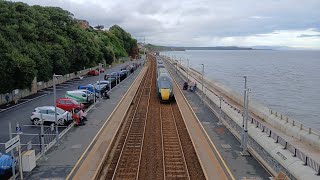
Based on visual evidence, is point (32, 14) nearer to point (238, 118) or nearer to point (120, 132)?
point (120, 132)

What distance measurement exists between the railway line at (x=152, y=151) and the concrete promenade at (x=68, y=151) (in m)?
1.89

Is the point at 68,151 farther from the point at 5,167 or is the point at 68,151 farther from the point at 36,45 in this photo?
the point at 36,45

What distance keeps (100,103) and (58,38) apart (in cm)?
2380

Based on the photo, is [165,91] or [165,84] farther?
[165,84]

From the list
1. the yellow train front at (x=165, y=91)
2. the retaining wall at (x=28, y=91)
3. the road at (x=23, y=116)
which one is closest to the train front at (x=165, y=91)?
the yellow train front at (x=165, y=91)

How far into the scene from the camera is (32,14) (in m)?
56.5

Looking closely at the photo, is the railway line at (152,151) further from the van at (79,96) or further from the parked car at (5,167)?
the van at (79,96)

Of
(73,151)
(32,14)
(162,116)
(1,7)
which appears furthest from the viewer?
(32,14)

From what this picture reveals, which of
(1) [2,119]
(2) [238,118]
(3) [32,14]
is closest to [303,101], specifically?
(2) [238,118]

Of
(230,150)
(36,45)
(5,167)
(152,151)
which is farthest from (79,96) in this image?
(5,167)

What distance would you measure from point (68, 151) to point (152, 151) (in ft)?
18.5

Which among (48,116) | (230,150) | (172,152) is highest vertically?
(48,116)

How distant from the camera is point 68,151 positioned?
23750mm

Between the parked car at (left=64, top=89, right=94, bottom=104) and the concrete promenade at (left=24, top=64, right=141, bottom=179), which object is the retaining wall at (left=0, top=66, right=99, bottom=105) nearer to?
the parked car at (left=64, top=89, right=94, bottom=104)
